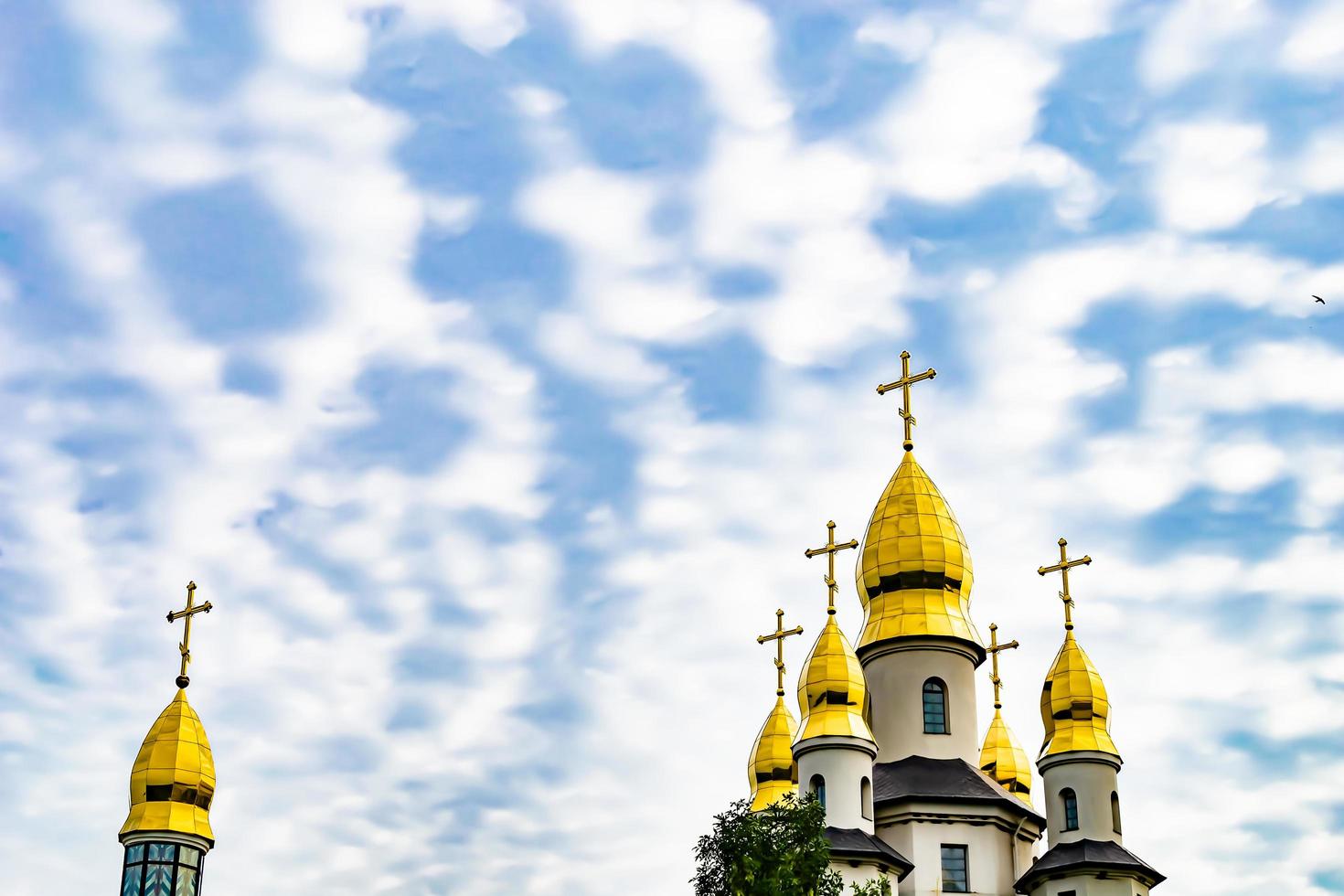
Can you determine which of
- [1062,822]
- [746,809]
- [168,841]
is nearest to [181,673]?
[168,841]

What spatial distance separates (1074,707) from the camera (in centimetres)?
4047

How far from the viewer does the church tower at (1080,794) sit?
38.0 m

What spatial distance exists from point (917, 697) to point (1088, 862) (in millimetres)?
5404

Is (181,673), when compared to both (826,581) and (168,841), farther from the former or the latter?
(826,581)

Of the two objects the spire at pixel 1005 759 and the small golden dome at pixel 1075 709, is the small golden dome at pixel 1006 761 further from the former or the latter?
the small golden dome at pixel 1075 709

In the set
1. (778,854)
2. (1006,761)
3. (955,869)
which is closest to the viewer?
(778,854)

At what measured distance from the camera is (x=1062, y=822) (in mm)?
39375

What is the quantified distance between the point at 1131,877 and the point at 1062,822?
1.90 metres

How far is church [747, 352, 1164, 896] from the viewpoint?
125 ft

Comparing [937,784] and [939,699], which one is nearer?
[937,784]

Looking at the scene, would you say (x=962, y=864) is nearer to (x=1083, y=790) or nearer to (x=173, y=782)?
(x=1083, y=790)

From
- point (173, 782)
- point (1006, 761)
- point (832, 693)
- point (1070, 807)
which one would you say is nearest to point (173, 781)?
point (173, 782)

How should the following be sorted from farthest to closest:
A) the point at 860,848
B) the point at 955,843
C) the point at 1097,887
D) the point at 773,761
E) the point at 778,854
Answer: the point at 773,761, the point at 955,843, the point at 1097,887, the point at 860,848, the point at 778,854

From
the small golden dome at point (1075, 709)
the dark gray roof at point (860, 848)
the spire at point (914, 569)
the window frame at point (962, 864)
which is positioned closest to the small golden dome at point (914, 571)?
the spire at point (914, 569)
